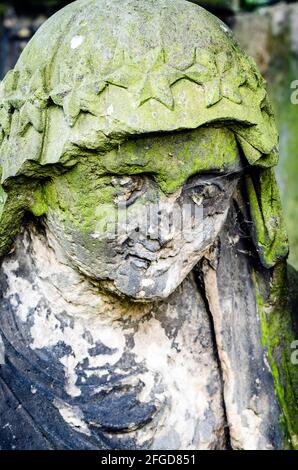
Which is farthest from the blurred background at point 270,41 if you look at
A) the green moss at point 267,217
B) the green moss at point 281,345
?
the green moss at point 267,217

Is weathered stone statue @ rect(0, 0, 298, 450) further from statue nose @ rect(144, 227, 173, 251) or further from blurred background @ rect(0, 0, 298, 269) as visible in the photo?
blurred background @ rect(0, 0, 298, 269)

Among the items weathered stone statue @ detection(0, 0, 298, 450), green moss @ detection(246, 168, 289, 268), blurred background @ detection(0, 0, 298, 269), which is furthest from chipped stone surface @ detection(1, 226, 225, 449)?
blurred background @ detection(0, 0, 298, 269)

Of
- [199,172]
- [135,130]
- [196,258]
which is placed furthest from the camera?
[196,258]

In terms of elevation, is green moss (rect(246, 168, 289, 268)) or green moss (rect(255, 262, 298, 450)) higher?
green moss (rect(246, 168, 289, 268))

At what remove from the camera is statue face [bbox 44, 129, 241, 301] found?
1.67 m

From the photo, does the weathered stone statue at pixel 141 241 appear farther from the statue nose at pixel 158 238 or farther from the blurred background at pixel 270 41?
the blurred background at pixel 270 41

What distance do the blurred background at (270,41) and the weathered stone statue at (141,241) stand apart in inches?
54.5

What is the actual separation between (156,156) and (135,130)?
0.28ft

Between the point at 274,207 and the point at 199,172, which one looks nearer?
the point at 199,172

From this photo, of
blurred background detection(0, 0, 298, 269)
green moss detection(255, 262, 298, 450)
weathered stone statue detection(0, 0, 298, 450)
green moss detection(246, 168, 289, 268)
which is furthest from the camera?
blurred background detection(0, 0, 298, 269)

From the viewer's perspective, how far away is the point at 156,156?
5.44 feet

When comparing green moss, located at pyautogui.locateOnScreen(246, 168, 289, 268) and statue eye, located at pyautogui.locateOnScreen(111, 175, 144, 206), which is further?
green moss, located at pyautogui.locateOnScreen(246, 168, 289, 268)
